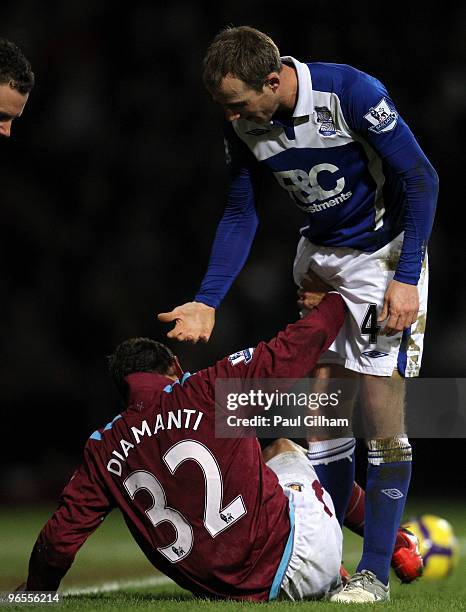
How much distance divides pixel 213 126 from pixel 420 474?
3.21 m

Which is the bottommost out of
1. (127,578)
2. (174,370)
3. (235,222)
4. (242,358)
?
(127,578)

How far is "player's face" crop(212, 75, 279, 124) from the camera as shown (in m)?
3.23

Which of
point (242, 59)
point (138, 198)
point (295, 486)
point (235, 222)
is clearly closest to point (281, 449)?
point (295, 486)

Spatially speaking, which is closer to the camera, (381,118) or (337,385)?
(381,118)

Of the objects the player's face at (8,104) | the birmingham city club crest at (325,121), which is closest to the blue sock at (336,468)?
the birmingham city club crest at (325,121)

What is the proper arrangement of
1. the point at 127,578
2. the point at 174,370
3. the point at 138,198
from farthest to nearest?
the point at 138,198 < the point at 127,578 < the point at 174,370

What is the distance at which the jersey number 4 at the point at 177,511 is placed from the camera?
10.1ft

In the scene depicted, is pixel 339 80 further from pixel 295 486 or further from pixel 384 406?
pixel 295 486

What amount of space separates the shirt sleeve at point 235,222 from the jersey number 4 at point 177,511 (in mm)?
735

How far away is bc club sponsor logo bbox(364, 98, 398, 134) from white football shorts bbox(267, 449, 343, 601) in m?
1.10

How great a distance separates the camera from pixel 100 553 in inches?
209

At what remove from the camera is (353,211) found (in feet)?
11.5

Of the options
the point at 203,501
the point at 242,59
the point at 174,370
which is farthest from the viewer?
the point at 174,370

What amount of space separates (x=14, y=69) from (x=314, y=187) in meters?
0.99
